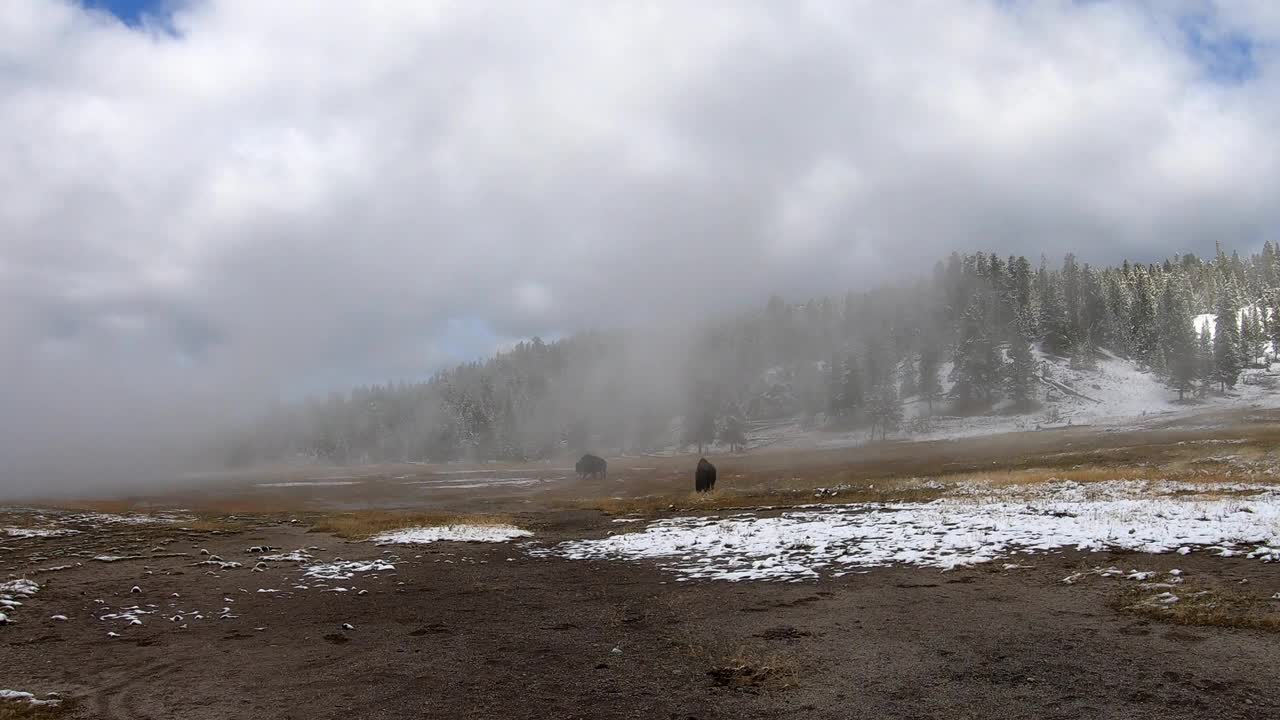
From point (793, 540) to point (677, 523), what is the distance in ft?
28.7

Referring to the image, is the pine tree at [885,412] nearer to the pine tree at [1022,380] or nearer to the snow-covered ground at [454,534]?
the pine tree at [1022,380]

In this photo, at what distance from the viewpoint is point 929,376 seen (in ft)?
484

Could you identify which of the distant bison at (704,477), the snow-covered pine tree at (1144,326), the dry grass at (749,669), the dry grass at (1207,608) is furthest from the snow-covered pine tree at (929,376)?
the dry grass at (749,669)

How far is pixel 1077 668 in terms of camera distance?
953cm

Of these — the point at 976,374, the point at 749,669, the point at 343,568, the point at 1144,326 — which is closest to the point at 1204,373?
the point at 1144,326

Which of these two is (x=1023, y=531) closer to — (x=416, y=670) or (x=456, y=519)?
(x=416, y=670)

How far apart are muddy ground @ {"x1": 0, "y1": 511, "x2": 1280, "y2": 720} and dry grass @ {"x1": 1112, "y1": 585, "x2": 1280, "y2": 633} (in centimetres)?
39

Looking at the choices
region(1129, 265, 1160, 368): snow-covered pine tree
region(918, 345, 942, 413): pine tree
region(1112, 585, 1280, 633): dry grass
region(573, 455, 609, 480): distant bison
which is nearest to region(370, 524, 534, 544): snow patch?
region(1112, 585, 1280, 633): dry grass

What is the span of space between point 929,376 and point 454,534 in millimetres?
136238

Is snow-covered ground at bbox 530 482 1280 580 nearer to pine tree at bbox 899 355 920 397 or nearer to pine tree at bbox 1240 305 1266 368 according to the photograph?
pine tree at bbox 899 355 920 397

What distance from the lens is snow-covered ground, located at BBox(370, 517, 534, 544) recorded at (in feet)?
92.9

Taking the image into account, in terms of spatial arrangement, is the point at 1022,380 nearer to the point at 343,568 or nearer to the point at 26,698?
the point at 343,568

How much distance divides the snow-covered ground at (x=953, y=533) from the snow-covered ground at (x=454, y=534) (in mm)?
3657

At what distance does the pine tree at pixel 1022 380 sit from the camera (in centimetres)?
12725
